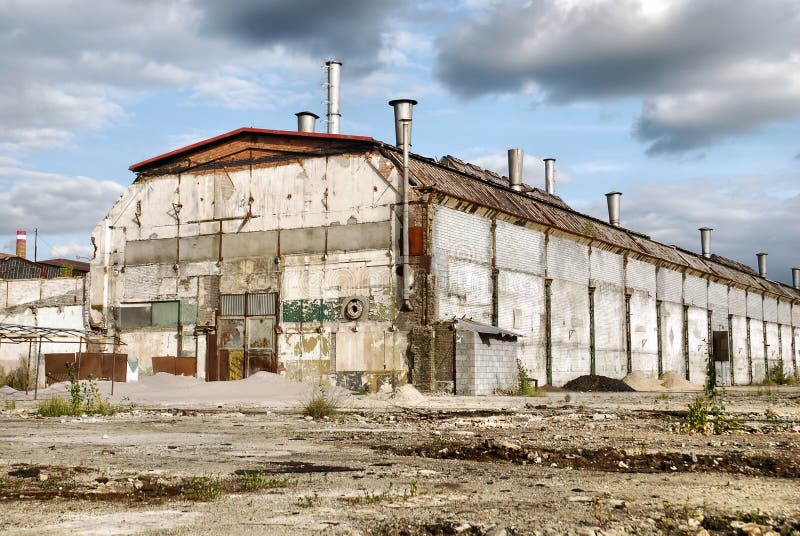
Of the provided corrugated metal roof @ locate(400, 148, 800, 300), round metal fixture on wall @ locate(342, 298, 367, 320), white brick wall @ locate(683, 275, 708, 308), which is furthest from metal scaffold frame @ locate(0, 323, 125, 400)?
white brick wall @ locate(683, 275, 708, 308)

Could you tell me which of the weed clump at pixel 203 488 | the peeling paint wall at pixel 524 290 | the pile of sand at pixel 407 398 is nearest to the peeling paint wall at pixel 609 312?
the peeling paint wall at pixel 524 290

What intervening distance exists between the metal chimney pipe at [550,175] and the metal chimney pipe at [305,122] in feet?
57.9

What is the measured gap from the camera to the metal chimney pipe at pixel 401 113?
24.9 meters

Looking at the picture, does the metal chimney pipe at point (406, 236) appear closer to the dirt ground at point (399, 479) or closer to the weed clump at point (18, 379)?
the dirt ground at point (399, 479)

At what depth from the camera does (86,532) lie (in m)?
4.36

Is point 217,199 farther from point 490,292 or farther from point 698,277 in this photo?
point 698,277

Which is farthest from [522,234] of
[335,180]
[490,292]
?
[335,180]

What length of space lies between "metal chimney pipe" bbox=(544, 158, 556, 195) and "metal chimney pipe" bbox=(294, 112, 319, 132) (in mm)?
17661

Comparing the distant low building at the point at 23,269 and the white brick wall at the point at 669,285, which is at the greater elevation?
the distant low building at the point at 23,269

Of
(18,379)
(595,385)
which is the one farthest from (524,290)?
(18,379)

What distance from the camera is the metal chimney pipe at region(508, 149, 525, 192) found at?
1276 inches

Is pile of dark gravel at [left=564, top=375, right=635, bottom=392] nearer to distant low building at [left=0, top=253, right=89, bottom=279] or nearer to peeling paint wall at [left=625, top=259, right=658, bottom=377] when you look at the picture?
peeling paint wall at [left=625, top=259, right=658, bottom=377]

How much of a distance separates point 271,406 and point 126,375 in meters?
7.02

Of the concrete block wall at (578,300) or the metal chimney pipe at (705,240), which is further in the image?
the metal chimney pipe at (705,240)
